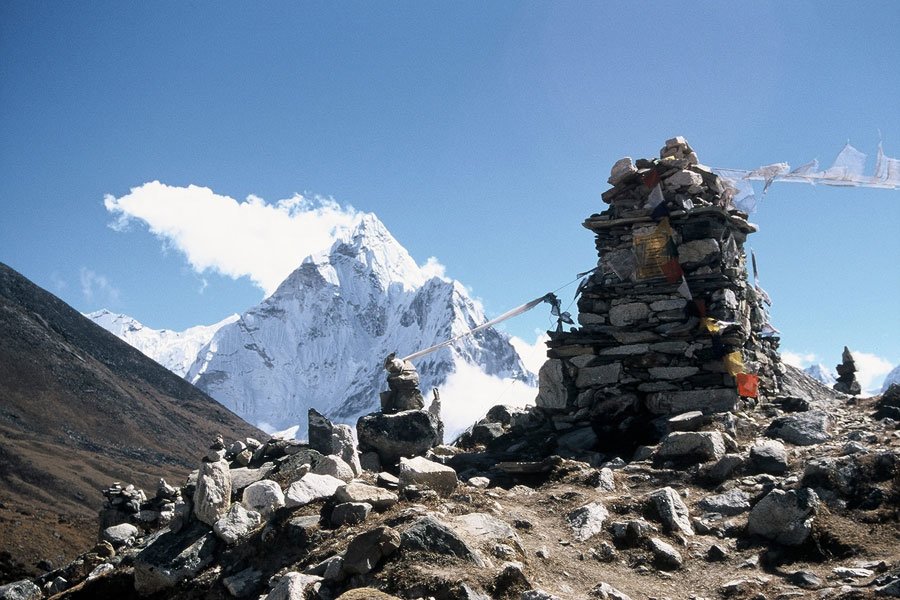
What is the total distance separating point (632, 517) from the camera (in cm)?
749

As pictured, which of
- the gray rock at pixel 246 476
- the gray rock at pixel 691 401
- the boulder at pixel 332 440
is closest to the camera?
the gray rock at pixel 246 476

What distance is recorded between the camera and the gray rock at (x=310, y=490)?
7703 millimetres


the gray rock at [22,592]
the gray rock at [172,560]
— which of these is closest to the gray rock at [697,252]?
the gray rock at [172,560]

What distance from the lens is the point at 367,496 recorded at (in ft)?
24.7

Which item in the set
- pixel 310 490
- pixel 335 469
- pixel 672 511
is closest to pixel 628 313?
pixel 672 511

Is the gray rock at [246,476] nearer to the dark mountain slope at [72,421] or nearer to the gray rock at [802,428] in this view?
the gray rock at [802,428]

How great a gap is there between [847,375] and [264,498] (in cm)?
1431

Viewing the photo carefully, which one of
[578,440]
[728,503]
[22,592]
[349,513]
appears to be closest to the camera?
[349,513]

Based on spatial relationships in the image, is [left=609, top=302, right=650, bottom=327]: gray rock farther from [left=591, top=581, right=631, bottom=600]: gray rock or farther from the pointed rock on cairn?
[left=591, top=581, right=631, bottom=600]: gray rock

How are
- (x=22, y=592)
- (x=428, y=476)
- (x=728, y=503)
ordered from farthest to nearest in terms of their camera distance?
(x=22, y=592)
(x=428, y=476)
(x=728, y=503)

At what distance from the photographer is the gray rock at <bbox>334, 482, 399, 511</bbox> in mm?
7449

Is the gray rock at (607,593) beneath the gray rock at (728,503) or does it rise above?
beneath

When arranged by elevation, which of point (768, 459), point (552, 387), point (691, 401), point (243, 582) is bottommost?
point (243, 582)

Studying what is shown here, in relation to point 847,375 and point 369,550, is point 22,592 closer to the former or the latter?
point 369,550
